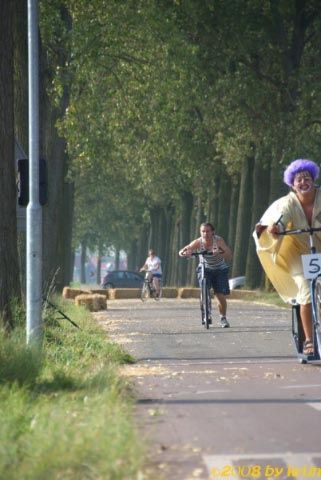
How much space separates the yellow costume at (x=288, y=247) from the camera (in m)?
12.6

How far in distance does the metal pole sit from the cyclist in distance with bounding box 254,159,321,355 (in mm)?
2734

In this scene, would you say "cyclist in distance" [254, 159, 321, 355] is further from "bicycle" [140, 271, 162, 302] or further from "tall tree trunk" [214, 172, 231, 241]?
"tall tree trunk" [214, 172, 231, 241]

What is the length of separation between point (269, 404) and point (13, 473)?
3474 millimetres

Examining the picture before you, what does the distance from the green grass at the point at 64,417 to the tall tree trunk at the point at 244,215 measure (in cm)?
2794

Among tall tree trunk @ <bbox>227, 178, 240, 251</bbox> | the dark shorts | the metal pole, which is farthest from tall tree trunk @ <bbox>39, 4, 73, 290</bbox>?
tall tree trunk @ <bbox>227, 178, 240, 251</bbox>

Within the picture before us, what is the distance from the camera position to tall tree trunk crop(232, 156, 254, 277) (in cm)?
4138

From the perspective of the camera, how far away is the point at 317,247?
41.5 ft

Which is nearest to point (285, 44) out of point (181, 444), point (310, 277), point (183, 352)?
point (183, 352)

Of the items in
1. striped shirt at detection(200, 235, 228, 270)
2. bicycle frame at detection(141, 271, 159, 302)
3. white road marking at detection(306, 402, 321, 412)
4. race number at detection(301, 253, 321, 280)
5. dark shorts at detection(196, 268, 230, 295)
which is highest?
race number at detection(301, 253, 321, 280)

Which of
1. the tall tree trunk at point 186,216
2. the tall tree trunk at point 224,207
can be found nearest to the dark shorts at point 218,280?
the tall tree trunk at point 224,207

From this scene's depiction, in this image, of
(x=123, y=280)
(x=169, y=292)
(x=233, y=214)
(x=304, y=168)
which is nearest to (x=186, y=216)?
(x=233, y=214)

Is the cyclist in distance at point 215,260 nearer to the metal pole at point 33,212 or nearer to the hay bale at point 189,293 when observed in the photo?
the metal pole at point 33,212

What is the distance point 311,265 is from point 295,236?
0.60 metres

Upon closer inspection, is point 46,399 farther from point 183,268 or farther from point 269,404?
point 183,268
